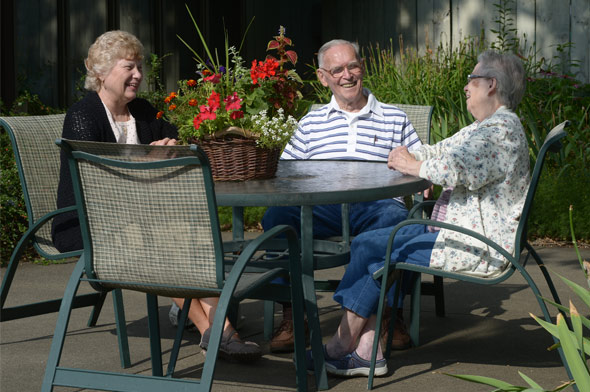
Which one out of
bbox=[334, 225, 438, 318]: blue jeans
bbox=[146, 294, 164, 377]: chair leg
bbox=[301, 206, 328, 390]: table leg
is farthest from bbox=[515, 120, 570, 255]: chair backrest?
bbox=[146, 294, 164, 377]: chair leg

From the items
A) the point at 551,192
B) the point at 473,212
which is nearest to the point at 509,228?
the point at 473,212

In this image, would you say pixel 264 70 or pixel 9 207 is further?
pixel 9 207

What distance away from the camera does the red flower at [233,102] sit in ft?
11.7

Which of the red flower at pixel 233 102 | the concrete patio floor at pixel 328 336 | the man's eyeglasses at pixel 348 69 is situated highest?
the man's eyeglasses at pixel 348 69

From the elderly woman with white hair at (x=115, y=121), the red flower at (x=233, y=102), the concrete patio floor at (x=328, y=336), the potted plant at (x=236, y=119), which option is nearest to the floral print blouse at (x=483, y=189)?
the concrete patio floor at (x=328, y=336)

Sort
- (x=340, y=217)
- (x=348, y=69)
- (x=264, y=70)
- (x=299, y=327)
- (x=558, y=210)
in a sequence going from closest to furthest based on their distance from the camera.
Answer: (x=299, y=327) < (x=264, y=70) < (x=340, y=217) < (x=348, y=69) < (x=558, y=210)

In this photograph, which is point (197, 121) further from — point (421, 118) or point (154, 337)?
point (421, 118)

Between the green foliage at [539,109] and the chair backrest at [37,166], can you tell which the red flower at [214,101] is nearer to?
the chair backrest at [37,166]

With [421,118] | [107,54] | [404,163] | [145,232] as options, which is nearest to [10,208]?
[107,54]

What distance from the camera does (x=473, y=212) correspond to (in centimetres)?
351

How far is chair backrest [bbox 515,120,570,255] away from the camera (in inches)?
128

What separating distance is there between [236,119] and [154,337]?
0.97 meters

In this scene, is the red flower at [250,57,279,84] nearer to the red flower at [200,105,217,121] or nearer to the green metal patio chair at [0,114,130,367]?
the red flower at [200,105,217,121]

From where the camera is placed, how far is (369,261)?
146 inches
